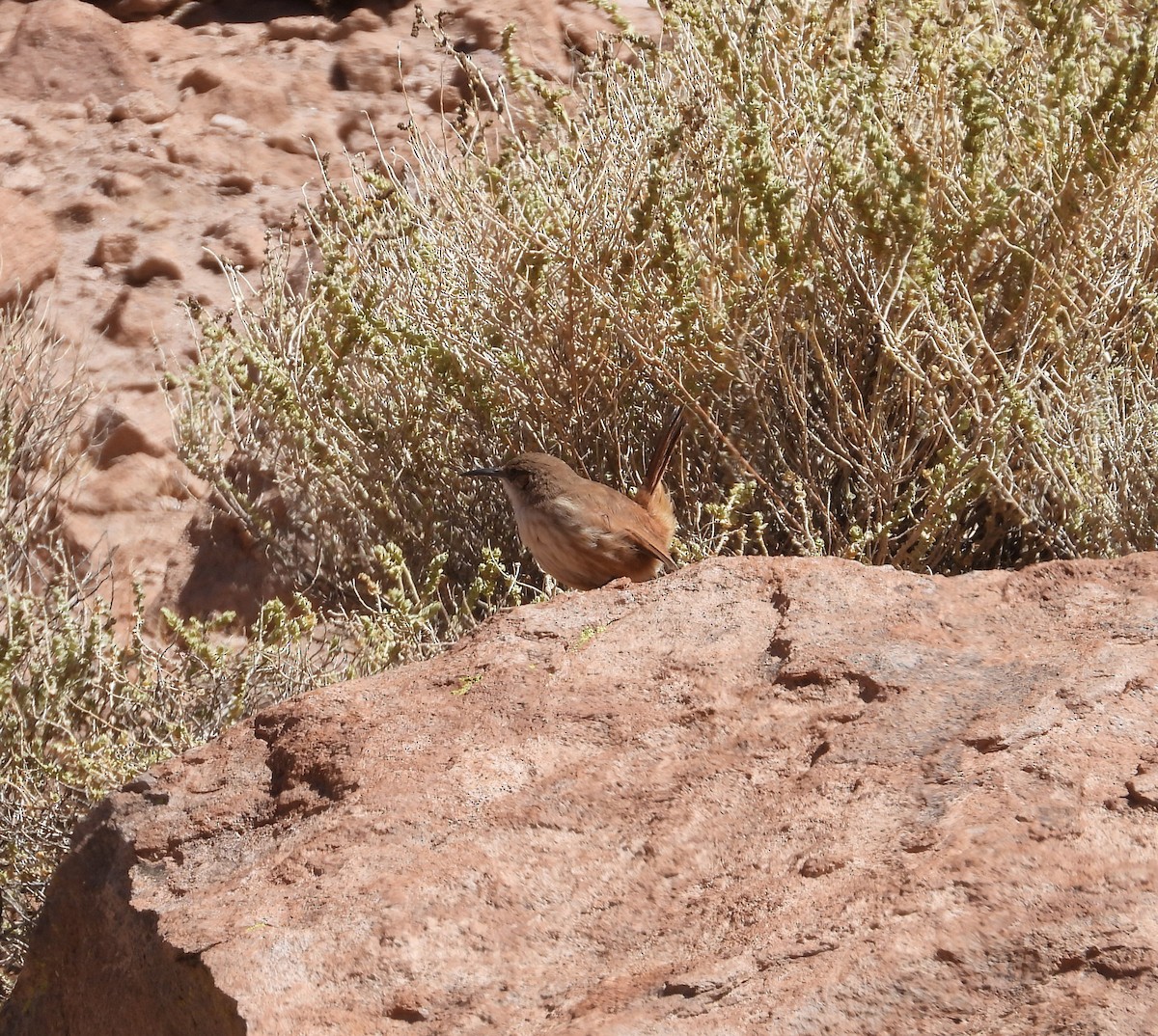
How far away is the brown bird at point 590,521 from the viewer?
162 inches

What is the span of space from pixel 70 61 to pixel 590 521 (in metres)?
4.36

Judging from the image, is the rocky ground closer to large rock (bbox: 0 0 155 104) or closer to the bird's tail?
large rock (bbox: 0 0 155 104)

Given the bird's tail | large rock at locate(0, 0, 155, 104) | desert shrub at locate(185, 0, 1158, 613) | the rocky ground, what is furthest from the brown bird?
large rock at locate(0, 0, 155, 104)

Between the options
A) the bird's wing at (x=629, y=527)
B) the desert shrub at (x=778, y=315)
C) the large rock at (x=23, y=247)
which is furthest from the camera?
the large rock at (x=23, y=247)

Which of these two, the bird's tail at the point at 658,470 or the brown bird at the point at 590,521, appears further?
the bird's tail at the point at 658,470

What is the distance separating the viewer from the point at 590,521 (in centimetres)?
411


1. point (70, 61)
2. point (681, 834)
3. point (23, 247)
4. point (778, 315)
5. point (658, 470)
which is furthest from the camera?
point (70, 61)

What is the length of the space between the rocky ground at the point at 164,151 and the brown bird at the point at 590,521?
185cm

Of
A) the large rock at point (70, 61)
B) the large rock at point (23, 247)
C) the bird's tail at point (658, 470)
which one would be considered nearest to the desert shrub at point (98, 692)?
the bird's tail at point (658, 470)

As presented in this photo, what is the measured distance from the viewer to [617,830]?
212 centimetres

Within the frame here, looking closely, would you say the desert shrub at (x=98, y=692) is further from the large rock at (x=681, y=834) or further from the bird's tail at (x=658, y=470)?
the large rock at (x=681, y=834)

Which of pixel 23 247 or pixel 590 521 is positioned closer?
pixel 590 521

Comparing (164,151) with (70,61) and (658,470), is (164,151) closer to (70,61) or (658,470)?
(70,61)

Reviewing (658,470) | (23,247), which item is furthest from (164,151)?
(658,470)
